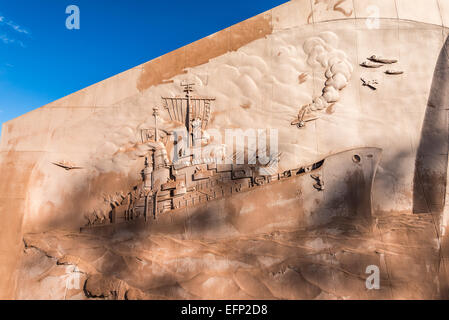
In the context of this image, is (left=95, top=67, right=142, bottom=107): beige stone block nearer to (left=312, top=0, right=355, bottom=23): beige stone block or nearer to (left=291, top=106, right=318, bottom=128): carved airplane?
(left=291, top=106, right=318, bottom=128): carved airplane

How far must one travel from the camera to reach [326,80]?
6430 mm

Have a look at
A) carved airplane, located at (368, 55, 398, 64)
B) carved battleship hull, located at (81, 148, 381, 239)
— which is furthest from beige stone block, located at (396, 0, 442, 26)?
carved battleship hull, located at (81, 148, 381, 239)

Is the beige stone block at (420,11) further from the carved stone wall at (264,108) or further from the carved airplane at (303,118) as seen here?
the carved airplane at (303,118)

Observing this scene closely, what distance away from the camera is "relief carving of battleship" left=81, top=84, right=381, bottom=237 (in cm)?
581

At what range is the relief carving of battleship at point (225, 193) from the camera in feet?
19.1

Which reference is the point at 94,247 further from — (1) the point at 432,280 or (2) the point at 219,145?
(1) the point at 432,280

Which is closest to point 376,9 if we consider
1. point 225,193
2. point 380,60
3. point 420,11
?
point 420,11

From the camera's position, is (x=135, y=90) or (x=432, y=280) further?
(x=135, y=90)

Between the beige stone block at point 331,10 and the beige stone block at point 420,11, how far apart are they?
894mm

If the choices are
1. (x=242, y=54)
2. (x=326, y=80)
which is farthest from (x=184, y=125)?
(x=326, y=80)

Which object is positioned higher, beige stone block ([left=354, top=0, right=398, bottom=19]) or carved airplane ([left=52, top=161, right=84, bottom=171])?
beige stone block ([left=354, top=0, right=398, bottom=19])

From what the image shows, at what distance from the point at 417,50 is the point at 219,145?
4077 millimetres

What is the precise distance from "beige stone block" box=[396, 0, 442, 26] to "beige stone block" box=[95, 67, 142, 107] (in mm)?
5379

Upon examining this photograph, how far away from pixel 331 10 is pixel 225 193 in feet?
13.8
